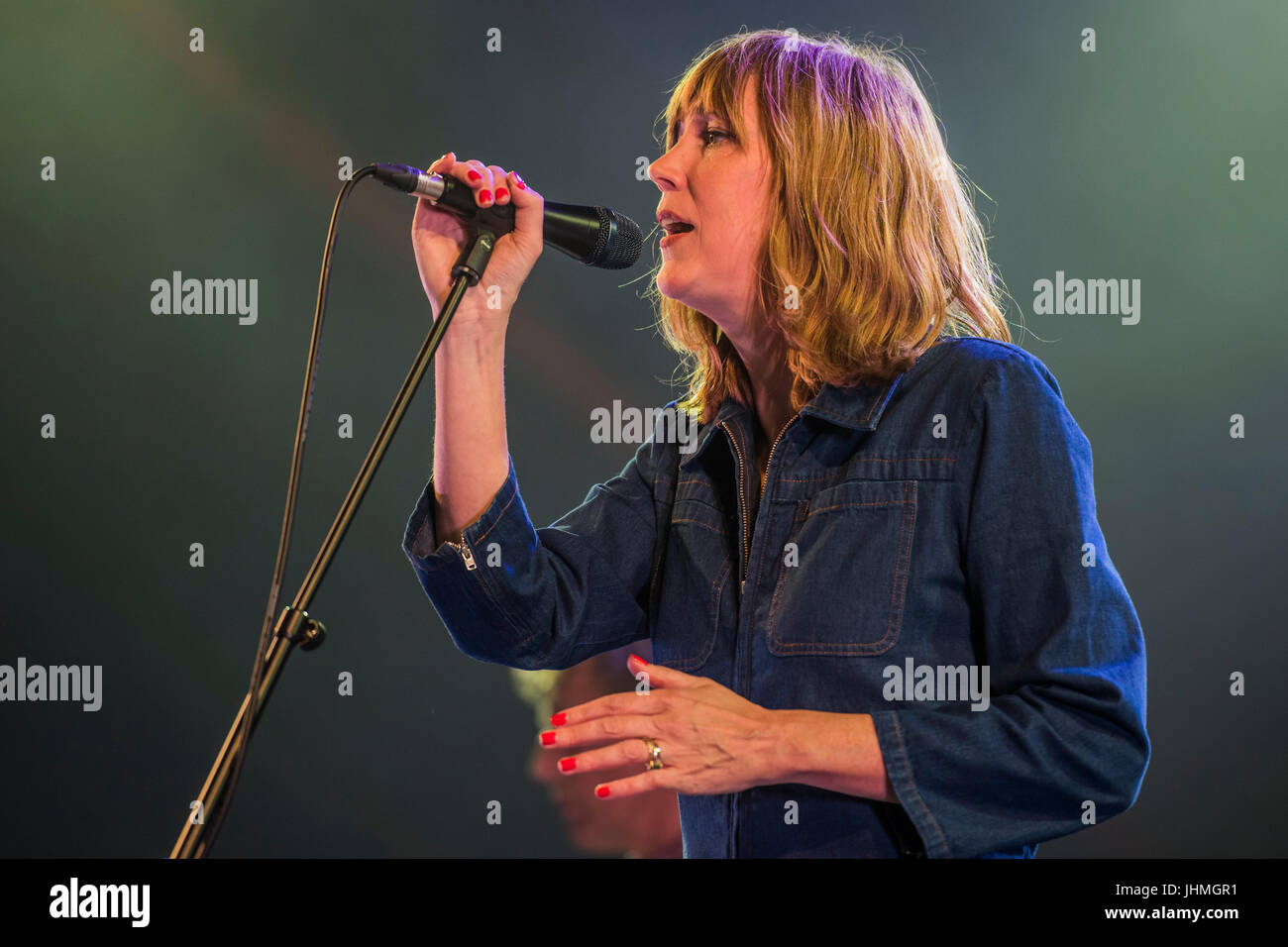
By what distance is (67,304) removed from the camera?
2.76 metres

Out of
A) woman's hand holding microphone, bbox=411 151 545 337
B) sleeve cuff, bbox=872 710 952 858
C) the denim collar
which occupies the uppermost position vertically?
woman's hand holding microphone, bbox=411 151 545 337

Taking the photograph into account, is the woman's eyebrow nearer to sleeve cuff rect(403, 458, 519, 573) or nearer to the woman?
the woman


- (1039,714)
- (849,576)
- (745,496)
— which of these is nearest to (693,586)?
(745,496)

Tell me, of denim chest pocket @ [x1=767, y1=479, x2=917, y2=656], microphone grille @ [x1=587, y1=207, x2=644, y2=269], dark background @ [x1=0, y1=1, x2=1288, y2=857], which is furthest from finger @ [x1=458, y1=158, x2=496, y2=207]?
dark background @ [x1=0, y1=1, x2=1288, y2=857]

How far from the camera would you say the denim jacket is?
0.99 metres

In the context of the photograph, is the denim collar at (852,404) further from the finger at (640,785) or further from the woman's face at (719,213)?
the finger at (640,785)

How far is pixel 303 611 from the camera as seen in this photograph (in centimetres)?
89

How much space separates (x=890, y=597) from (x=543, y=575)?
0.46 metres

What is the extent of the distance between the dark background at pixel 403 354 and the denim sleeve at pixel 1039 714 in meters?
1.70
